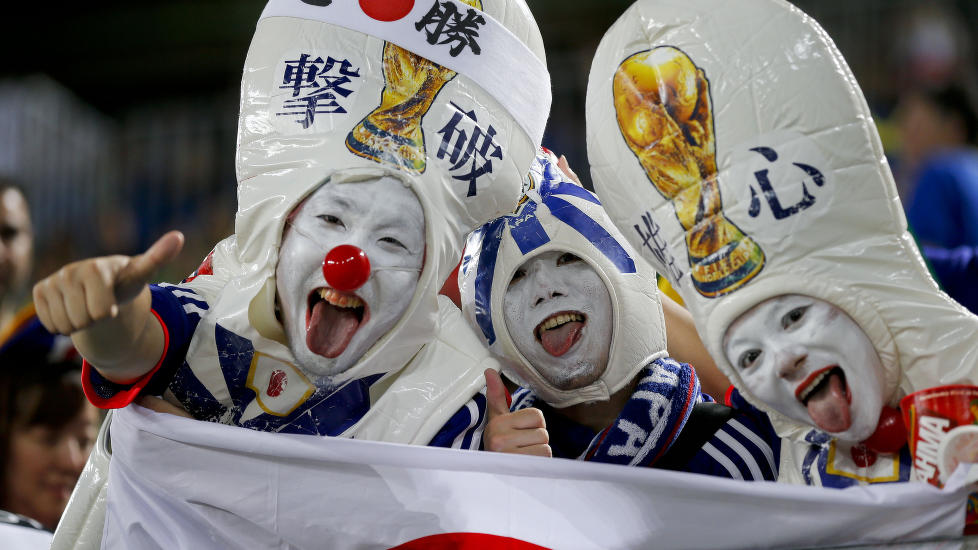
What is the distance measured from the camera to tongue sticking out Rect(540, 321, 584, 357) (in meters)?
1.27

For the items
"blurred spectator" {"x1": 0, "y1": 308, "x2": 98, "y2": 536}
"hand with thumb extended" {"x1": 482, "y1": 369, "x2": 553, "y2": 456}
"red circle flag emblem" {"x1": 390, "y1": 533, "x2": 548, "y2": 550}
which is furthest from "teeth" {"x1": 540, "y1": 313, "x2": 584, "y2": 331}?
"blurred spectator" {"x1": 0, "y1": 308, "x2": 98, "y2": 536}

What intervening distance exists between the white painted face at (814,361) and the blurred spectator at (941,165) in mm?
1247

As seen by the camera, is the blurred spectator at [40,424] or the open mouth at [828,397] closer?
the open mouth at [828,397]

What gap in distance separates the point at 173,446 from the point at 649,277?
62 centimetres

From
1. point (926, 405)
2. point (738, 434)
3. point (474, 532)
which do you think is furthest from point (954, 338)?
point (474, 532)

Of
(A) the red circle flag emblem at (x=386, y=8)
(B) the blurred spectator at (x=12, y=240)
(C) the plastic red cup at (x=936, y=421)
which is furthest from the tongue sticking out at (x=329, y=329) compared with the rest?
(B) the blurred spectator at (x=12, y=240)

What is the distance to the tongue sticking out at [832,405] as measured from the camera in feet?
3.24

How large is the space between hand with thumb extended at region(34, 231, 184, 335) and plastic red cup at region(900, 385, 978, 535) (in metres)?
0.68

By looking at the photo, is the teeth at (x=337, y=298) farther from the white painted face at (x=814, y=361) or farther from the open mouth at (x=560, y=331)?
the white painted face at (x=814, y=361)

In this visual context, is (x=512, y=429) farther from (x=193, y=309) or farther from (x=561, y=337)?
(x=193, y=309)

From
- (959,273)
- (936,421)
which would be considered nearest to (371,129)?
(936,421)

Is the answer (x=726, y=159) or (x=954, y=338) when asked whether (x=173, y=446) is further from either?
(x=954, y=338)

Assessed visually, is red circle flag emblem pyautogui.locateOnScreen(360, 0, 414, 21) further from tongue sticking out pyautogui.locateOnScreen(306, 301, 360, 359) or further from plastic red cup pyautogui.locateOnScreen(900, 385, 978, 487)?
plastic red cup pyautogui.locateOnScreen(900, 385, 978, 487)

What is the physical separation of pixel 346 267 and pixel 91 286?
244 millimetres
